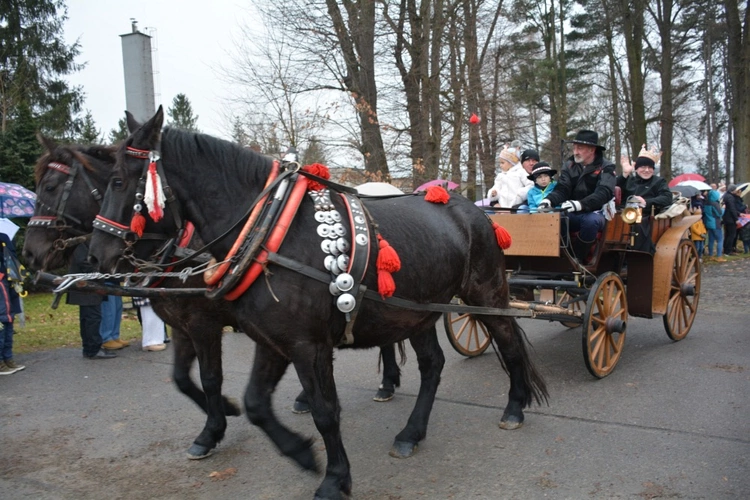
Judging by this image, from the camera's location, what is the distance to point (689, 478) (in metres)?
3.38

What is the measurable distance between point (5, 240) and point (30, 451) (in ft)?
8.85

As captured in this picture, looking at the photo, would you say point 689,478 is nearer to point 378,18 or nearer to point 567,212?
point 567,212

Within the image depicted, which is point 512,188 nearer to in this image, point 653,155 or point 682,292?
point 653,155

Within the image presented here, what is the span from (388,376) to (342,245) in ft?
7.79

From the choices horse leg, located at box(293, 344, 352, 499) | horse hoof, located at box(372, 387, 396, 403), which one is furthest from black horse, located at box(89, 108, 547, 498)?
horse hoof, located at box(372, 387, 396, 403)

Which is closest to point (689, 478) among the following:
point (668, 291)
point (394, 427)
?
point (394, 427)

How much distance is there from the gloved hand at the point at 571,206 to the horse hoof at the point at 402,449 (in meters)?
2.67

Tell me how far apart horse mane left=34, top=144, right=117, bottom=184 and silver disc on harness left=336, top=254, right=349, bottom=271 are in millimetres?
1546

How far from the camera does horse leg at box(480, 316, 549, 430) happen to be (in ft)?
14.4

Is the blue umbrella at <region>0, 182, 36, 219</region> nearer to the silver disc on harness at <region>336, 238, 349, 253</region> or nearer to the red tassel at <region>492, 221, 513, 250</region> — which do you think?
the silver disc on harness at <region>336, 238, 349, 253</region>

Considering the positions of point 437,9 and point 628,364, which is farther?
point 437,9

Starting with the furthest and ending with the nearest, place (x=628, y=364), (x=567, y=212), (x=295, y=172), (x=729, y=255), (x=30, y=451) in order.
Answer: (x=729, y=255) → (x=628, y=364) → (x=567, y=212) → (x=30, y=451) → (x=295, y=172)

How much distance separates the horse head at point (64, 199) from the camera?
349 centimetres

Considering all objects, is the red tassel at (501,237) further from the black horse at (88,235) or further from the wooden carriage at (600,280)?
the black horse at (88,235)
